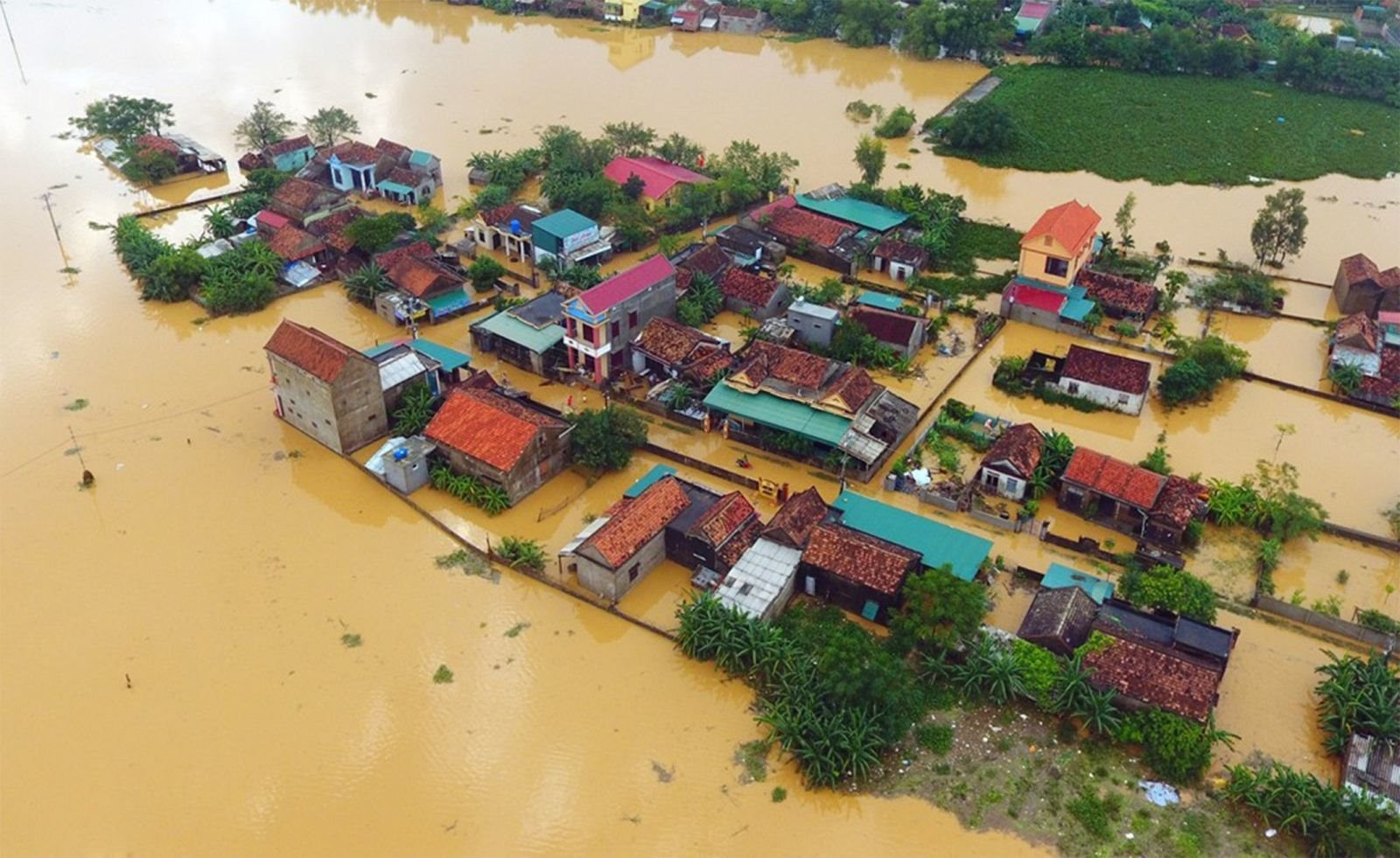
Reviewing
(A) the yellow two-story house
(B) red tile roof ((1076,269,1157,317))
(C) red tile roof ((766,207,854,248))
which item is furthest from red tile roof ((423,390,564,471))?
(B) red tile roof ((1076,269,1157,317))

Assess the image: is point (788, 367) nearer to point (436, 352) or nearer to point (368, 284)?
point (436, 352)

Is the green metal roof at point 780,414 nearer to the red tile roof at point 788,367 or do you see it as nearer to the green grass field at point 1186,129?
the red tile roof at point 788,367

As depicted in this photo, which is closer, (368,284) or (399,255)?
(368,284)

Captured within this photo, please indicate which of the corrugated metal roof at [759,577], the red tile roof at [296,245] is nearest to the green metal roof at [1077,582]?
the corrugated metal roof at [759,577]

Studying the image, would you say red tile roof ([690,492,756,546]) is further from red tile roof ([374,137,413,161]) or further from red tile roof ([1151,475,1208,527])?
red tile roof ([374,137,413,161])

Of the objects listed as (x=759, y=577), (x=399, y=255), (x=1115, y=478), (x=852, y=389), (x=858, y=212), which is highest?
(x=858, y=212)

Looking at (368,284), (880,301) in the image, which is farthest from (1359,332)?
(368,284)
